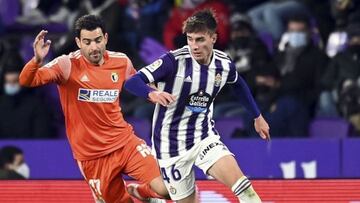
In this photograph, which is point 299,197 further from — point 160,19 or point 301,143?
point 160,19

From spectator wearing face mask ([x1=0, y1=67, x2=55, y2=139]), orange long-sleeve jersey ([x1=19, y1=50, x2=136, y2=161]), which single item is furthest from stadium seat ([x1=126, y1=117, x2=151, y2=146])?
orange long-sleeve jersey ([x1=19, y1=50, x2=136, y2=161])

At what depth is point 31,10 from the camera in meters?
16.9

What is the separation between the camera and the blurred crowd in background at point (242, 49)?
49.0 feet

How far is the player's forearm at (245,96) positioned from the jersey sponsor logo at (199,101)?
0.36 metres

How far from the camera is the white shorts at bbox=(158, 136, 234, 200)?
1087 centimetres

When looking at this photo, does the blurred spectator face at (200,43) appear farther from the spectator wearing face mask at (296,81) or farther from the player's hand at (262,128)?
the spectator wearing face mask at (296,81)

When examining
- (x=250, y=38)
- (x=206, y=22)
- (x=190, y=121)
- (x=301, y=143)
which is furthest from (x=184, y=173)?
(x=250, y=38)

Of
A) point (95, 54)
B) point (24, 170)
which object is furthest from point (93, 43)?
point (24, 170)

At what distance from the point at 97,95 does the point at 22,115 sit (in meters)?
3.88

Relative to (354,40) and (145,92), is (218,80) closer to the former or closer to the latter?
(145,92)

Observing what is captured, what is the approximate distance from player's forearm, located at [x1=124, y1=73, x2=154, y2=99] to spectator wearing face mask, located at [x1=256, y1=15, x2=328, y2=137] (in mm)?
4192

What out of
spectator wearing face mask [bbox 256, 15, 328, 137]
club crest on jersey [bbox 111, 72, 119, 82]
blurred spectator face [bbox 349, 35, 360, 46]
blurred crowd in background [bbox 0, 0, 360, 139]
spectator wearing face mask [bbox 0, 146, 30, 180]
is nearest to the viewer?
club crest on jersey [bbox 111, 72, 119, 82]

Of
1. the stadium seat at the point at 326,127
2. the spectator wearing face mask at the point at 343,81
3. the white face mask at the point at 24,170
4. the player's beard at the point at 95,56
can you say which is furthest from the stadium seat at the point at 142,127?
the player's beard at the point at 95,56

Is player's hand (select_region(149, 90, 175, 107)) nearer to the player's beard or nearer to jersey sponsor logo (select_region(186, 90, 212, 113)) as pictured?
jersey sponsor logo (select_region(186, 90, 212, 113))
